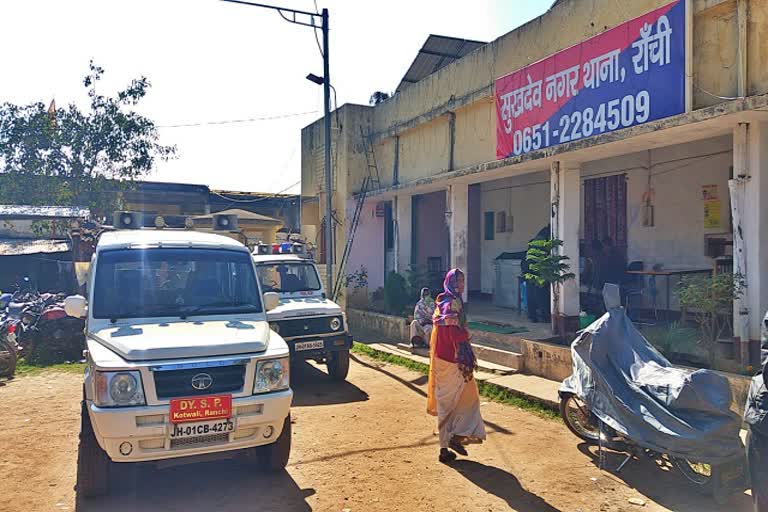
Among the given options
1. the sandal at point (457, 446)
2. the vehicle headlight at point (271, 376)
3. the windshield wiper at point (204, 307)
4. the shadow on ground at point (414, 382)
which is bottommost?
the shadow on ground at point (414, 382)

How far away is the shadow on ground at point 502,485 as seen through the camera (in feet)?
14.3

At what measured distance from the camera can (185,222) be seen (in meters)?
8.32

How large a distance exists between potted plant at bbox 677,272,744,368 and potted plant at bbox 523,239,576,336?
1.95m

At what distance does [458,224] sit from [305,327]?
15.7ft

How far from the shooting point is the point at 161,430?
13.3ft

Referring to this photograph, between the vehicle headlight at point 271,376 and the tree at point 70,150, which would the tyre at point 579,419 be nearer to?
the vehicle headlight at point 271,376

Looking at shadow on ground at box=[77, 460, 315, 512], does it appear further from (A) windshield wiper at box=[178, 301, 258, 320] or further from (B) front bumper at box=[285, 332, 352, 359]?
(B) front bumper at box=[285, 332, 352, 359]

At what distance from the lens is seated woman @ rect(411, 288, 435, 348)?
1021 cm

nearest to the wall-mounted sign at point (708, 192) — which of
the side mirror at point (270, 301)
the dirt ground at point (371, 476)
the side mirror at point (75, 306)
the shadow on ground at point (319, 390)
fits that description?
the dirt ground at point (371, 476)

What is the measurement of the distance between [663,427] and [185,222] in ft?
21.9

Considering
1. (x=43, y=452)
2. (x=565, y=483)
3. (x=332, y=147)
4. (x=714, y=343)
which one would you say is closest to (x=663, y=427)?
(x=565, y=483)

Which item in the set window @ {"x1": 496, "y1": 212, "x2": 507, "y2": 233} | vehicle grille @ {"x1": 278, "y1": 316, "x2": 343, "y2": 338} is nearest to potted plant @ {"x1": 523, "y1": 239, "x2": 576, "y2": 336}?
vehicle grille @ {"x1": 278, "y1": 316, "x2": 343, "y2": 338}

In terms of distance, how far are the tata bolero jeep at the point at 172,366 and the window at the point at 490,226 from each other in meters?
10.2

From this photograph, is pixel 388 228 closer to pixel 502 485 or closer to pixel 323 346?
pixel 323 346
